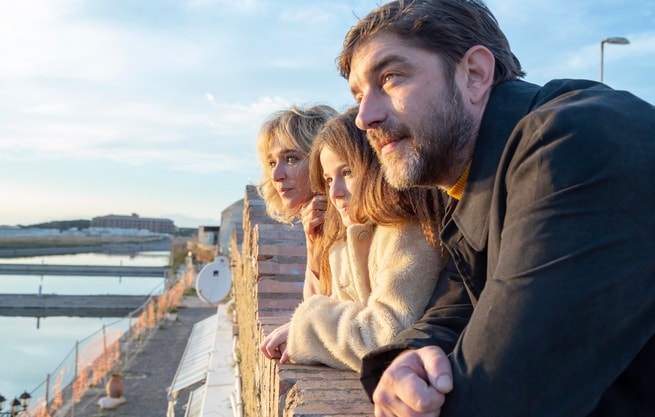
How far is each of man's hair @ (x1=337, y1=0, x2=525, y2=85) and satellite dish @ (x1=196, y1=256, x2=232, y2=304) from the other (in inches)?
418

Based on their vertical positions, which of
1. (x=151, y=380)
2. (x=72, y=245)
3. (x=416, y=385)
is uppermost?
(x=416, y=385)

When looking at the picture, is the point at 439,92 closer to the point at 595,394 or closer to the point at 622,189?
the point at 622,189

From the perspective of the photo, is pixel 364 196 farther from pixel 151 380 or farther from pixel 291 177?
pixel 151 380

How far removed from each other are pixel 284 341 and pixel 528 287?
45.2 inches

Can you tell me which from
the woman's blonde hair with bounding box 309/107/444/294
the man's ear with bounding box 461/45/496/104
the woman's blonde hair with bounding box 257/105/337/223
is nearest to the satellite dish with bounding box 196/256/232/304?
the woman's blonde hair with bounding box 257/105/337/223

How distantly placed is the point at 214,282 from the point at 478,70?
10814 mm

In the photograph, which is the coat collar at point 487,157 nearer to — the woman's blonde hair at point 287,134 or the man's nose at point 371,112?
the man's nose at point 371,112

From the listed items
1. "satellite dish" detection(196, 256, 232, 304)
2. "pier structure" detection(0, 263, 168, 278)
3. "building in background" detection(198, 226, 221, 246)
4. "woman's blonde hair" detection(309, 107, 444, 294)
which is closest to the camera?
"woman's blonde hair" detection(309, 107, 444, 294)

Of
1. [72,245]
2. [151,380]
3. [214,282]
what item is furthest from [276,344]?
[72,245]

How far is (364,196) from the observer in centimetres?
178

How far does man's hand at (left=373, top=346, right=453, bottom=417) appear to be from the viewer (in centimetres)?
104

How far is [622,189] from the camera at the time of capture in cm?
93

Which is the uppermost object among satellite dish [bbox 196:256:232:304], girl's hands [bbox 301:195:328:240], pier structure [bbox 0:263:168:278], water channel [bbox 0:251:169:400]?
girl's hands [bbox 301:195:328:240]

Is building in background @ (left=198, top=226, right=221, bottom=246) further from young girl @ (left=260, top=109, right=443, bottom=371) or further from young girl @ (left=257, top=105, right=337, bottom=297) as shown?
young girl @ (left=260, top=109, right=443, bottom=371)
